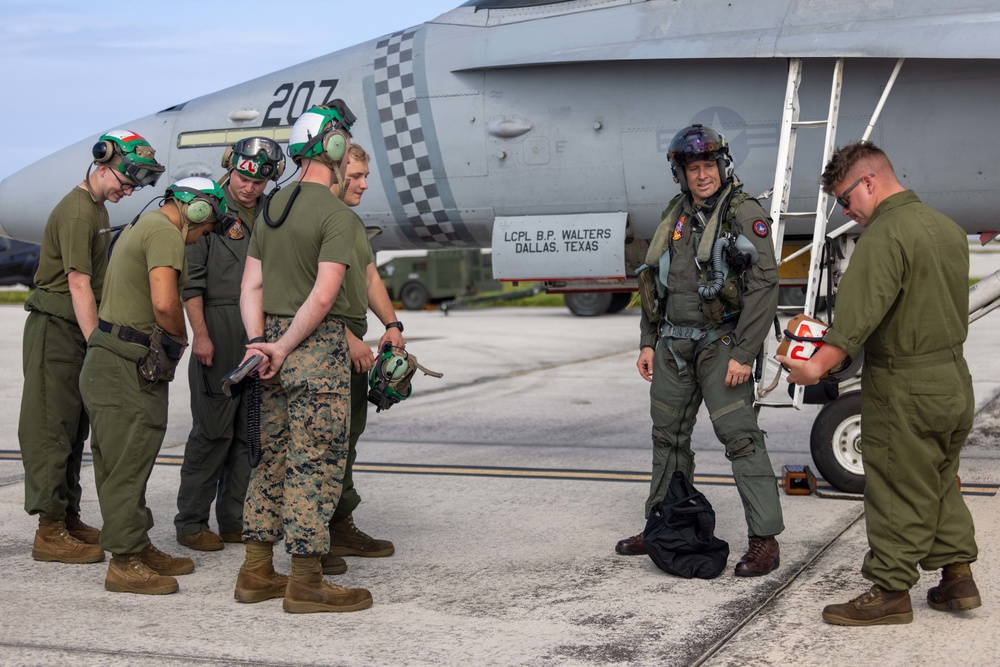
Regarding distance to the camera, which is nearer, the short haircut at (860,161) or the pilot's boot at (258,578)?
the short haircut at (860,161)

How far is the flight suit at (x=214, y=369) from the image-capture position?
17.8 ft

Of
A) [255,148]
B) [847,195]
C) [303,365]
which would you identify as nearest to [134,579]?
[303,365]

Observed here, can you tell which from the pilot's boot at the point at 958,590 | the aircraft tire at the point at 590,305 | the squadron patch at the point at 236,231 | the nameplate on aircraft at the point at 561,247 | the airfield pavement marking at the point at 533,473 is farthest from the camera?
the aircraft tire at the point at 590,305

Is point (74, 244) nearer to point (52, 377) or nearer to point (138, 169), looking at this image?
point (138, 169)

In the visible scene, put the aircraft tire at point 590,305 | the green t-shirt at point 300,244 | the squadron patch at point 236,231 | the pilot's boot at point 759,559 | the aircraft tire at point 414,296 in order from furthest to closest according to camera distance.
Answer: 1. the aircraft tire at point 414,296
2. the aircraft tire at point 590,305
3. the squadron patch at point 236,231
4. the pilot's boot at point 759,559
5. the green t-shirt at point 300,244

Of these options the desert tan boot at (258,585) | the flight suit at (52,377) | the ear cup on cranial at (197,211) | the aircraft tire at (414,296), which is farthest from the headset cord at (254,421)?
the aircraft tire at (414,296)

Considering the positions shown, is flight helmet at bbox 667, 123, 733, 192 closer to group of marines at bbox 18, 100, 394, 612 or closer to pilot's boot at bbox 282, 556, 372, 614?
group of marines at bbox 18, 100, 394, 612

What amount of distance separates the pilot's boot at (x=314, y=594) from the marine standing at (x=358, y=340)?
484 mm

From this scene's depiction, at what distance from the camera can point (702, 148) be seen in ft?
16.4

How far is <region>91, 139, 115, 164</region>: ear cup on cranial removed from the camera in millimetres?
5268

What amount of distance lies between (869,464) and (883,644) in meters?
0.68

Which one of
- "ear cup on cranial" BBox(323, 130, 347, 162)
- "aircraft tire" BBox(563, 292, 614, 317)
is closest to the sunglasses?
"ear cup on cranial" BBox(323, 130, 347, 162)

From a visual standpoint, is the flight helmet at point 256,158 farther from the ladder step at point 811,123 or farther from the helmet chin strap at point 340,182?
the ladder step at point 811,123

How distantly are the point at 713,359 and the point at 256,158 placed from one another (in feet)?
7.78
